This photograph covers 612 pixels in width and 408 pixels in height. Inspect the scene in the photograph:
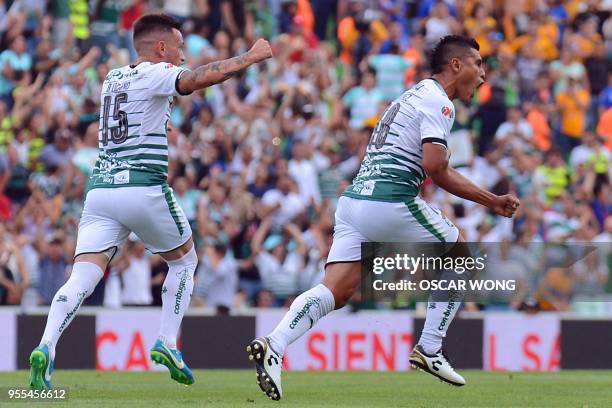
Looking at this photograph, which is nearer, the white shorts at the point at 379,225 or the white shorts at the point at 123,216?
the white shorts at the point at 379,225

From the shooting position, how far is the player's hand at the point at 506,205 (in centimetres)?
989

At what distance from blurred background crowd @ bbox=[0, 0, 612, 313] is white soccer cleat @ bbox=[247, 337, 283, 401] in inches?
264

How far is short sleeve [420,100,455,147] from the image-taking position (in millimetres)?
9875

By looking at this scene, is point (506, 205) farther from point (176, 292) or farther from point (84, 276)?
point (84, 276)

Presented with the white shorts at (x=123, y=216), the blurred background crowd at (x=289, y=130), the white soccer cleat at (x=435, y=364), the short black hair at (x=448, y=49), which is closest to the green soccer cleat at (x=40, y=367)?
the white shorts at (x=123, y=216)

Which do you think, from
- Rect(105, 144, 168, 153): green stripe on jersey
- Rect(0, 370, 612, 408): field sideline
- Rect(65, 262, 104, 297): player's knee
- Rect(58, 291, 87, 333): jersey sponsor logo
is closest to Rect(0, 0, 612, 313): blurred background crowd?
Rect(0, 370, 612, 408): field sideline

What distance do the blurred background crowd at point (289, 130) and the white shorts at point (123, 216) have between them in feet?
20.5

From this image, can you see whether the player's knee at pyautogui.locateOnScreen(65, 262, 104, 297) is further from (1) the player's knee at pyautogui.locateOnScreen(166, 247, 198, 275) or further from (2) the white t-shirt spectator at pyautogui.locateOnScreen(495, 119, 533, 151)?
(2) the white t-shirt spectator at pyautogui.locateOnScreen(495, 119, 533, 151)

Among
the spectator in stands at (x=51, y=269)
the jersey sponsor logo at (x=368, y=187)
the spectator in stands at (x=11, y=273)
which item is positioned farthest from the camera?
the spectator in stands at (x=11, y=273)

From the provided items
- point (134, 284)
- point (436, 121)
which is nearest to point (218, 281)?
point (134, 284)

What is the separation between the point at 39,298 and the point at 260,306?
8.62ft

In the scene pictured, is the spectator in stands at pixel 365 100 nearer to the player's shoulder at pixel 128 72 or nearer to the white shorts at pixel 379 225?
the player's shoulder at pixel 128 72

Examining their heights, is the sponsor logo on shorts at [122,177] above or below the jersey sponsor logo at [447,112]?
below

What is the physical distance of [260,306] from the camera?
17.8 m
